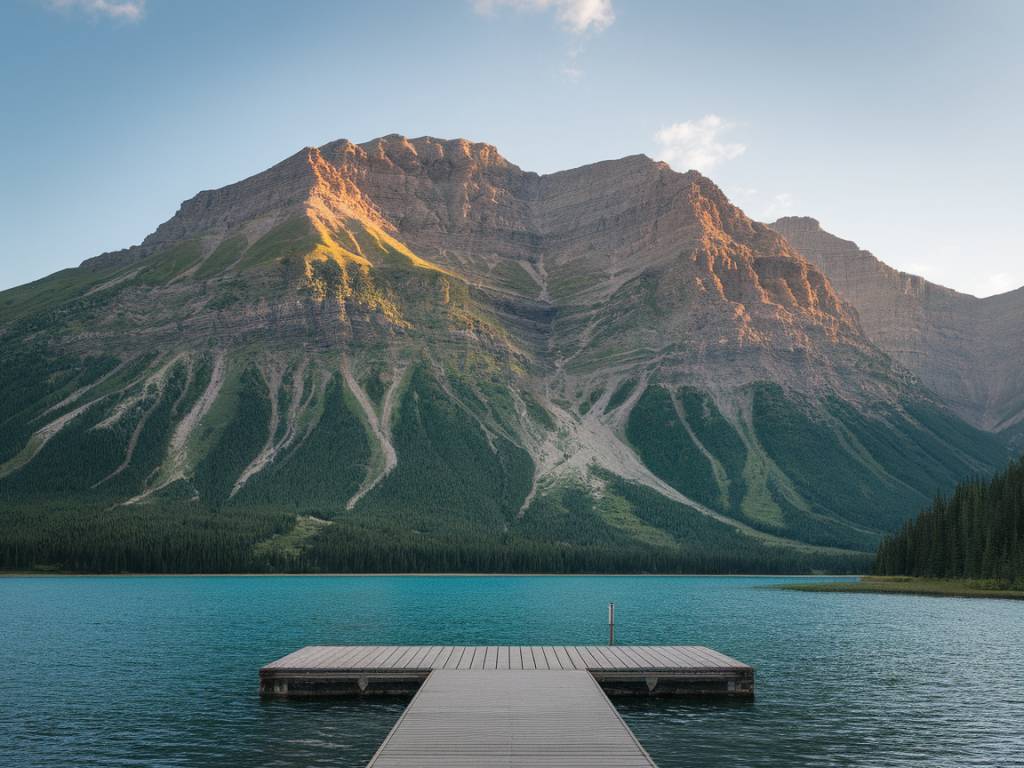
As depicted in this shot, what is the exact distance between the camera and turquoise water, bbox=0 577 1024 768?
4578 centimetres

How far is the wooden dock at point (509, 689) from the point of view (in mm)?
37750

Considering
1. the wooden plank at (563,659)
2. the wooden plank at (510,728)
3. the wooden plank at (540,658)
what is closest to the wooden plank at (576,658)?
the wooden plank at (563,659)

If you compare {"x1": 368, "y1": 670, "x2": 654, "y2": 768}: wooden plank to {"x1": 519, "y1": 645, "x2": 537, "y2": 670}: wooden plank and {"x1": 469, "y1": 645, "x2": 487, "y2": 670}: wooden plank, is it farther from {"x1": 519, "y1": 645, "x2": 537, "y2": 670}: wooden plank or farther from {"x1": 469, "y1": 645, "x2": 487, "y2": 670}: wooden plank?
{"x1": 469, "y1": 645, "x2": 487, "y2": 670}: wooden plank

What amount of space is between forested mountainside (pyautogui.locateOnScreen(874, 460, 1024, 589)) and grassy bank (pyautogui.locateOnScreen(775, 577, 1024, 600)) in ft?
7.34

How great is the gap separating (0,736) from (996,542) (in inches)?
5985

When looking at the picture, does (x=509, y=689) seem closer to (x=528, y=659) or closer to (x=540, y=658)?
(x=528, y=659)

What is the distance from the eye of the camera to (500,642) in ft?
273

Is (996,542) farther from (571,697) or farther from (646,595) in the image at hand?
(571,697)

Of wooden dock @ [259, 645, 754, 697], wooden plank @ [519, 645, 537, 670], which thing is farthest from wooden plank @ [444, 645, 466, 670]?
wooden plank @ [519, 645, 537, 670]

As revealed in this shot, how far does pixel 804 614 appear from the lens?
12319 cm

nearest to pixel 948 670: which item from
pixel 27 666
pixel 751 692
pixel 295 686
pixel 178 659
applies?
pixel 751 692

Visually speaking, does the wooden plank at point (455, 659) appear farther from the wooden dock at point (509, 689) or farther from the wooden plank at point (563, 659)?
the wooden plank at point (563, 659)

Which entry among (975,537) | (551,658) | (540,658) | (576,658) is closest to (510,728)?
(540,658)

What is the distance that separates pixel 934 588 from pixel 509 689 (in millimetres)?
126149
